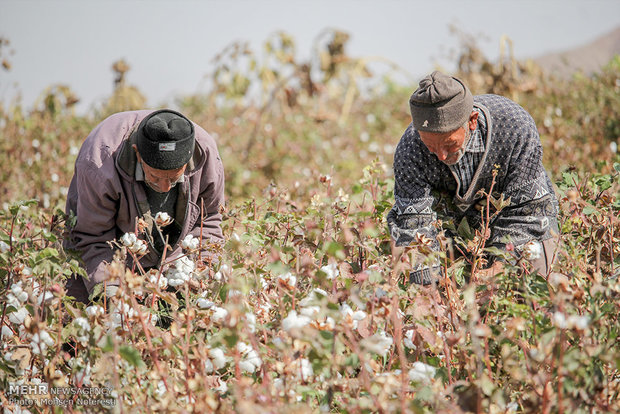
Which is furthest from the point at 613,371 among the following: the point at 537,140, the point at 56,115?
the point at 56,115

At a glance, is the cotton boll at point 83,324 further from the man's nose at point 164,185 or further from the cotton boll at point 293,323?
the man's nose at point 164,185

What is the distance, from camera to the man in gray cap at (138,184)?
7.23ft

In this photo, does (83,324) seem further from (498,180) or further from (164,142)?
(498,180)

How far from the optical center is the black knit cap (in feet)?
7.11

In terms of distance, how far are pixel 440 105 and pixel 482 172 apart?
1.24ft

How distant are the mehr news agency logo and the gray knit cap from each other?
129 centimetres

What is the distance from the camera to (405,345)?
172 cm

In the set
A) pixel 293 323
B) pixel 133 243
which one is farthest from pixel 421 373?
pixel 133 243

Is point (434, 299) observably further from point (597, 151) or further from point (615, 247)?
point (597, 151)

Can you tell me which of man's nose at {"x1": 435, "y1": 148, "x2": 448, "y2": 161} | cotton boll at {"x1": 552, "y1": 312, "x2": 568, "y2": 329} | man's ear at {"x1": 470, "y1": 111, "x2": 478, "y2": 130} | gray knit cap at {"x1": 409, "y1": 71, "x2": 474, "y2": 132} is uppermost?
gray knit cap at {"x1": 409, "y1": 71, "x2": 474, "y2": 132}

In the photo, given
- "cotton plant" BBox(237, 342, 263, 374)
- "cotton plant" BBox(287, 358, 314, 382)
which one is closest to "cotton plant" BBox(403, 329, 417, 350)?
"cotton plant" BBox(287, 358, 314, 382)

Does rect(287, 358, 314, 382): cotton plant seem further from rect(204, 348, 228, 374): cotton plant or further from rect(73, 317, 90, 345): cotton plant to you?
rect(73, 317, 90, 345): cotton plant

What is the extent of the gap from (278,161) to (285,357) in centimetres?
506

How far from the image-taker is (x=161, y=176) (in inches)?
89.3
